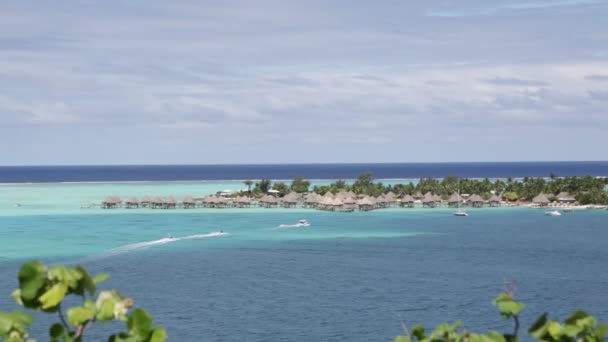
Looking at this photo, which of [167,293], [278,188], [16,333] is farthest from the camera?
[278,188]

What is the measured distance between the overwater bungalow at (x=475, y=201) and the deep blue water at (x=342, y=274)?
1271 cm

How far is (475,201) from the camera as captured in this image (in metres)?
66.2

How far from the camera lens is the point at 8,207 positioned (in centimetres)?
6600

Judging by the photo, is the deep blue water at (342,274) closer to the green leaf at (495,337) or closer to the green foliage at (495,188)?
the green foliage at (495,188)

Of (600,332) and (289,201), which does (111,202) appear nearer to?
(289,201)

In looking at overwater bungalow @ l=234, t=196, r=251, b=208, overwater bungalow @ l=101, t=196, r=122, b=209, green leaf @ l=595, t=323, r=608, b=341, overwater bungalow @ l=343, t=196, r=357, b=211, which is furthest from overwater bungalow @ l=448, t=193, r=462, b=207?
green leaf @ l=595, t=323, r=608, b=341

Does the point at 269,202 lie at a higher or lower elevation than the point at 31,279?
lower

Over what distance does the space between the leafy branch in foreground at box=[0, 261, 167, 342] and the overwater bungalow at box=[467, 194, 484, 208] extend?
63.8m

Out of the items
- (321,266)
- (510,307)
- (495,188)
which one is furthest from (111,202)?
(510,307)

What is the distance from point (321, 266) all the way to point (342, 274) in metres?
Result: 2.16

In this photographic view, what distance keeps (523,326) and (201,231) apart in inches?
1081

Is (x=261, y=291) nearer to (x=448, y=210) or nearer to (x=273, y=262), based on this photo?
(x=273, y=262)

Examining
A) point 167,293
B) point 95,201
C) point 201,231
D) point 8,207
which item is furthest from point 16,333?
point 95,201

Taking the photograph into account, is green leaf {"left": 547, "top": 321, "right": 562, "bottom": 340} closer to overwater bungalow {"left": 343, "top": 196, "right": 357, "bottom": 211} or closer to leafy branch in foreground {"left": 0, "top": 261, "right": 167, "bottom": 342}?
leafy branch in foreground {"left": 0, "top": 261, "right": 167, "bottom": 342}
